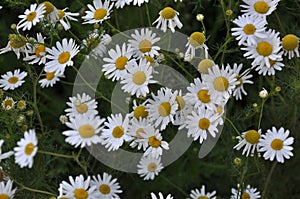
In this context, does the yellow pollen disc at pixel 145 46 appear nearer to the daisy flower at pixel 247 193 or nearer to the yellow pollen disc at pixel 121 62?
the yellow pollen disc at pixel 121 62

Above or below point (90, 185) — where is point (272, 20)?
above

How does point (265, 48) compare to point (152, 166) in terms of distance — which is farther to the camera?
point (152, 166)

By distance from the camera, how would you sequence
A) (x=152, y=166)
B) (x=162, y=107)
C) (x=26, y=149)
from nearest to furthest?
(x=26, y=149)
(x=162, y=107)
(x=152, y=166)

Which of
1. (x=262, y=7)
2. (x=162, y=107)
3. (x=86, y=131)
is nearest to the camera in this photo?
(x=86, y=131)

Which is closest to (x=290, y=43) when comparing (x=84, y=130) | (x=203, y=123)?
(x=203, y=123)

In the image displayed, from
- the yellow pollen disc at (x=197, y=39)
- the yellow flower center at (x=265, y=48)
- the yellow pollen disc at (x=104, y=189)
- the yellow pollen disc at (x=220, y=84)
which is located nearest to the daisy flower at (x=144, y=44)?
the yellow pollen disc at (x=197, y=39)

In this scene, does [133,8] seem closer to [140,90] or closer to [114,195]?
[140,90]

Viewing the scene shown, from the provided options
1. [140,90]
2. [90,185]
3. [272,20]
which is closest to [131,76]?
[140,90]

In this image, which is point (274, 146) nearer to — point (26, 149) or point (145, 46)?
point (145, 46)
